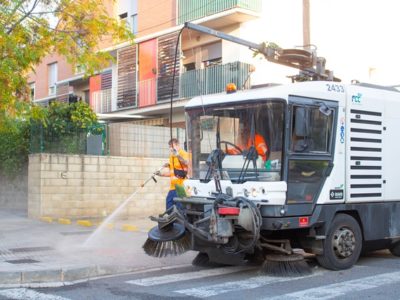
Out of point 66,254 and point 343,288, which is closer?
point 343,288

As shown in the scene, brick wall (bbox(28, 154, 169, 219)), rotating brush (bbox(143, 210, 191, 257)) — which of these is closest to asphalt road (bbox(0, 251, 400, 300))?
rotating brush (bbox(143, 210, 191, 257))

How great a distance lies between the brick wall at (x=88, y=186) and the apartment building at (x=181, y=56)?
3201 mm

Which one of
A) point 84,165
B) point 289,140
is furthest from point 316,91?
point 84,165

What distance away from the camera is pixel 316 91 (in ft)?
26.3

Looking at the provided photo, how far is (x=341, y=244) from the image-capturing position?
327 inches

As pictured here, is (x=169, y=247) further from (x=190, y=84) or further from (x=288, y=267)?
(x=190, y=84)

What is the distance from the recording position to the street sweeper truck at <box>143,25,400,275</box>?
7621 mm

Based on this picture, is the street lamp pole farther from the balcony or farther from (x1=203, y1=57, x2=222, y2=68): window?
(x1=203, y1=57, x2=222, y2=68): window

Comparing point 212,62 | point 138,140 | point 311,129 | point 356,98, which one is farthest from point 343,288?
point 212,62

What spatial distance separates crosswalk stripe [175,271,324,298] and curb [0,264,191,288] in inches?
69.5

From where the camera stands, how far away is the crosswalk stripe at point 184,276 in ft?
25.6

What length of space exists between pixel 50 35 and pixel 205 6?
924cm

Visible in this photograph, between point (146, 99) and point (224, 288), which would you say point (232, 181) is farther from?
point (146, 99)

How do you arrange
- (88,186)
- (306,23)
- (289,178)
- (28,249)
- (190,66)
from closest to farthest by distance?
1. (289,178)
2. (28,249)
3. (88,186)
4. (306,23)
5. (190,66)
